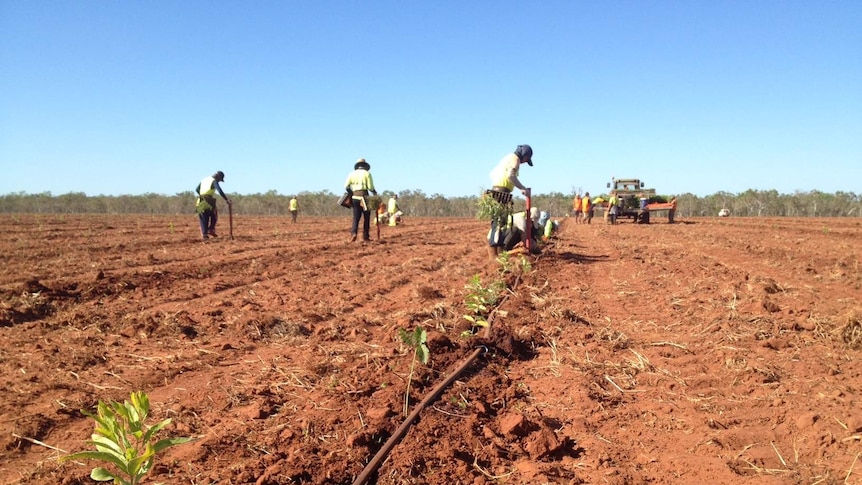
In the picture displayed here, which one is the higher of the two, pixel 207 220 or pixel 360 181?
pixel 360 181

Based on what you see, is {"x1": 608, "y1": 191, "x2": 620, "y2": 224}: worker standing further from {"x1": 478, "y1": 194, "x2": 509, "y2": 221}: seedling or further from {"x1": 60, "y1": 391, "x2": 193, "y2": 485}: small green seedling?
{"x1": 60, "y1": 391, "x2": 193, "y2": 485}: small green seedling

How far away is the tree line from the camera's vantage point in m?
50.1

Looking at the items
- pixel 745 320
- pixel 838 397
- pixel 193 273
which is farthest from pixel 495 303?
pixel 193 273

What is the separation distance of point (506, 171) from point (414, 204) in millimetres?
59930

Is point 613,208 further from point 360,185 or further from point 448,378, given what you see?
point 448,378

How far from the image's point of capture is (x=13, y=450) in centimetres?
240

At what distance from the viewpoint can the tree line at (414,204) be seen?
164 feet

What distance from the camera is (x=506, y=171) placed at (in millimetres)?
7867

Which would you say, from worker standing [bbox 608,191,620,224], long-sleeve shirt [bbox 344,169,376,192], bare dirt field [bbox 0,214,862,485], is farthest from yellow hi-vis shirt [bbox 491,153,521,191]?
worker standing [bbox 608,191,620,224]

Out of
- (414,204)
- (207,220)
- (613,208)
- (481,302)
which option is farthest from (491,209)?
(414,204)

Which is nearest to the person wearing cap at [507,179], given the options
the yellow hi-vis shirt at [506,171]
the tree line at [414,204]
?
the yellow hi-vis shirt at [506,171]

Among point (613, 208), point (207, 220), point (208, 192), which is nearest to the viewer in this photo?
point (208, 192)

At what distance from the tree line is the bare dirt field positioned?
48752 millimetres

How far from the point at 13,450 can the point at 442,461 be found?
6.79ft
